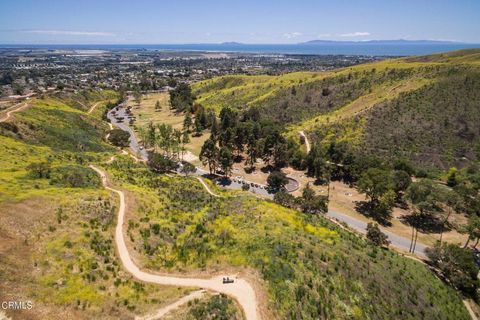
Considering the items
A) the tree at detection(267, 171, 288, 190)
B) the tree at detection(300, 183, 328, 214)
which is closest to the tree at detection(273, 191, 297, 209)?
the tree at detection(300, 183, 328, 214)

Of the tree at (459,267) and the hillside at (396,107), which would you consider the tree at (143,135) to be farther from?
the tree at (459,267)

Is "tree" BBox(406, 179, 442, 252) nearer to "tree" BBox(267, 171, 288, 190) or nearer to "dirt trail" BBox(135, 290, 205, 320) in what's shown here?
"tree" BBox(267, 171, 288, 190)

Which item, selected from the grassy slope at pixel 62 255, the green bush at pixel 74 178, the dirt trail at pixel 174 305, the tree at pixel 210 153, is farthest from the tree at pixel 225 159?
the dirt trail at pixel 174 305

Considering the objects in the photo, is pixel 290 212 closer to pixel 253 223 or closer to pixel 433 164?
pixel 253 223

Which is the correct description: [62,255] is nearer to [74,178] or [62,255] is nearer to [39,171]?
[74,178]

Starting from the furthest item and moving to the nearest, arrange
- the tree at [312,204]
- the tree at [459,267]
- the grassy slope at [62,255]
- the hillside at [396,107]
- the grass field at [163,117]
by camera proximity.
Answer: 1. the grass field at [163,117]
2. the hillside at [396,107]
3. the tree at [312,204]
4. the tree at [459,267]
5. the grassy slope at [62,255]

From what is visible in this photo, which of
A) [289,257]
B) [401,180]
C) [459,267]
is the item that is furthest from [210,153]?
[459,267]
